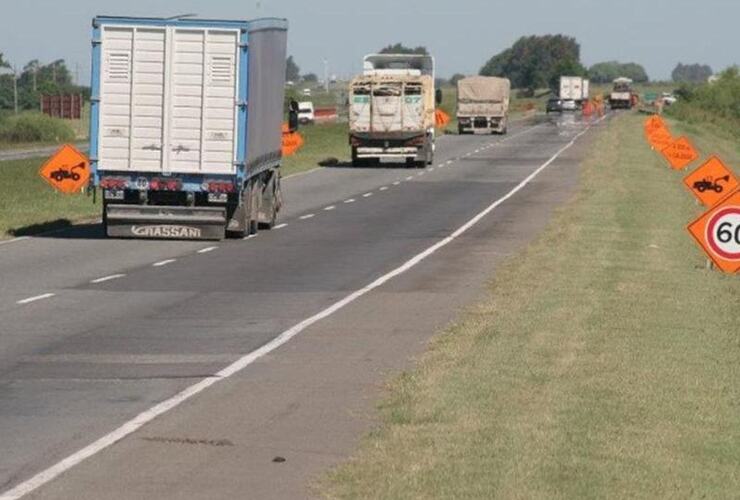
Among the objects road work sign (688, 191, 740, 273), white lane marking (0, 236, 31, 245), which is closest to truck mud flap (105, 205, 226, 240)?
white lane marking (0, 236, 31, 245)

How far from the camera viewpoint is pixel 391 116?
6359cm

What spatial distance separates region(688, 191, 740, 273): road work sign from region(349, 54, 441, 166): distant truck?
133 feet

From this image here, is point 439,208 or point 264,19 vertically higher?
point 264,19

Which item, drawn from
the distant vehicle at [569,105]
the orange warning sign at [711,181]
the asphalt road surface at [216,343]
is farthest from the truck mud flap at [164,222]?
the distant vehicle at [569,105]

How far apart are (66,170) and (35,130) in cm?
6669

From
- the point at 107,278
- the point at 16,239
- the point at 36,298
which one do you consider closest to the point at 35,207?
the point at 16,239

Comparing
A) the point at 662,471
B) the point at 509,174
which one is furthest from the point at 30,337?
the point at 509,174

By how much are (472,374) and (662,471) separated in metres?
4.26

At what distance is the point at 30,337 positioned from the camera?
18.4m

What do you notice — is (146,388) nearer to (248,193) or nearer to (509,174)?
(248,193)

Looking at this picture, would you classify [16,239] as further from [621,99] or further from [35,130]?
[621,99]

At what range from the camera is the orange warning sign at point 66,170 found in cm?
4212

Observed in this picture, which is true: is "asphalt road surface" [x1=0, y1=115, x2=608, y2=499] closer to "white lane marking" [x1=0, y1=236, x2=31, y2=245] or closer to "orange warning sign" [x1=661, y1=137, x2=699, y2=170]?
"white lane marking" [x1=0, y1=236, x2=31, y2=245]

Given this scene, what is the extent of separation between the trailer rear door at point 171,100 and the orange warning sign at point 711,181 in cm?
742
